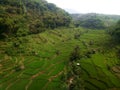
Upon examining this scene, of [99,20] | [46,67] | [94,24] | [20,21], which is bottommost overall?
[94,24]

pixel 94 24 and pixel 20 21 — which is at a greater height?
pixel 20 21

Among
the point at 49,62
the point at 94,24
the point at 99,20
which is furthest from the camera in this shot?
the point at 99,20

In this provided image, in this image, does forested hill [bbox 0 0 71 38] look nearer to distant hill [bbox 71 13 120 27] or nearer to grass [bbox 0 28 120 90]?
grass [bbox 0 28 120 90]

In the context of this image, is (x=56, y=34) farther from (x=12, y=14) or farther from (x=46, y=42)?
(x=12, y=14)

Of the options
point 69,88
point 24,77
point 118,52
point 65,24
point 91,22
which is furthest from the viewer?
point 91,22

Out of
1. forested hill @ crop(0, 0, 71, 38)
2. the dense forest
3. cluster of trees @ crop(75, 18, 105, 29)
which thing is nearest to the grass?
the dense forest

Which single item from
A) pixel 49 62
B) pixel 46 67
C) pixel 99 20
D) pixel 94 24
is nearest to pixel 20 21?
pixel 49 62

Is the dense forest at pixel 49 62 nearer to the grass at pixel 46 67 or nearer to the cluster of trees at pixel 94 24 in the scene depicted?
the grass at pixel 46 67

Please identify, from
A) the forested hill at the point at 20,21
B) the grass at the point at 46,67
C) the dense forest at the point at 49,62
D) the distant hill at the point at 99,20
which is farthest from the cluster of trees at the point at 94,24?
the grass at the point at 46,67

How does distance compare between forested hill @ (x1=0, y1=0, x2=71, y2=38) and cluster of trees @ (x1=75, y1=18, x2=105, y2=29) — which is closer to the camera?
forested hill @ (x1=0, y1=0, x2=71, y2=38)

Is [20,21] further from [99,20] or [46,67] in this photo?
Answer: [99,20]

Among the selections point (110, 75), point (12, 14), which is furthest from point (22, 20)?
point (110, 75)
